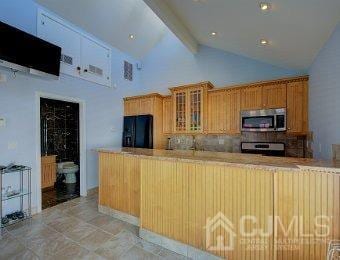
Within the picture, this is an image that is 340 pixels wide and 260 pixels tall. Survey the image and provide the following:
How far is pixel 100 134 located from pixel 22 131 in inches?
59.6

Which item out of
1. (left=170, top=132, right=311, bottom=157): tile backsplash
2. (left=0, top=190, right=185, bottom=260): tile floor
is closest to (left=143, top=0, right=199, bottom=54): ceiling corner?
(left=170, top=132, right=311, bottom=157): tile backsplash

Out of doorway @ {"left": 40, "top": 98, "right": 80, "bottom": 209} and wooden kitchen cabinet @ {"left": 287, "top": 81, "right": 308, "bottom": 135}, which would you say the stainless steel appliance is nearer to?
wooden kitchen cabinet @ {"left": 287, "top": 81, "right": 308, "bottom": 135}

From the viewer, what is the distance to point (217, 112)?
3.96 m

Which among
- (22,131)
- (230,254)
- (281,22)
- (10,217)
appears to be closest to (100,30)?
(22,131)

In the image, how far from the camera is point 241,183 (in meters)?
1.67

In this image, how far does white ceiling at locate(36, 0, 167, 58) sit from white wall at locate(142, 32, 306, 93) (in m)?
0.41

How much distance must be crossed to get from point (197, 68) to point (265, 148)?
240 cm

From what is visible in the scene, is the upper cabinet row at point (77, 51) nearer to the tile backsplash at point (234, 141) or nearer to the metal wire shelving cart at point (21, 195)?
the metal wire shelving cart at point (21, 195)

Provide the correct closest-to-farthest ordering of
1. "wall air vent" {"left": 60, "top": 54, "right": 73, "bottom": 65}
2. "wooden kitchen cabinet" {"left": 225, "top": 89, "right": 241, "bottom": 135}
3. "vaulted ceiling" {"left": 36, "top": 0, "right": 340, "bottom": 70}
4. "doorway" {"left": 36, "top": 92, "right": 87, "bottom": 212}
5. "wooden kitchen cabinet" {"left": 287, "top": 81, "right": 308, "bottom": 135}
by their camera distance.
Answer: "vaulted ceiling" {"left": 36, "top": 0, "right": 340, "bottom": 70}, "wooden kitchen cabinet" {"left": 287, "top": 81, "right": 308, "bottom": 135}, "wall air vent" {"left": 60, "top": 54, "right": 73, "bottom": 65}, "wooden kitchen cabinet" {"left": 225, "top": 89, "right": 241, "bottom": 135}, "doorway" {"left": 36, "top": 92, "right": 87, "bottom": 212}

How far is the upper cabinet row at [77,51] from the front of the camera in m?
3.23

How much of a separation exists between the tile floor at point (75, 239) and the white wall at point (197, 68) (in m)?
3.47

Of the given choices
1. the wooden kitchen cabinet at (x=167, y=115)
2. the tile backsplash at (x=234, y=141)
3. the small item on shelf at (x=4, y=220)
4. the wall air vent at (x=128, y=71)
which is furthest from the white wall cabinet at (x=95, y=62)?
the small item on shelf at (x=4, y=220)

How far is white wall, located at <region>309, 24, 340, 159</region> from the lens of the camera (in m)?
1.86

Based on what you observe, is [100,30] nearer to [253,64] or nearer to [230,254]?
[253,64]
